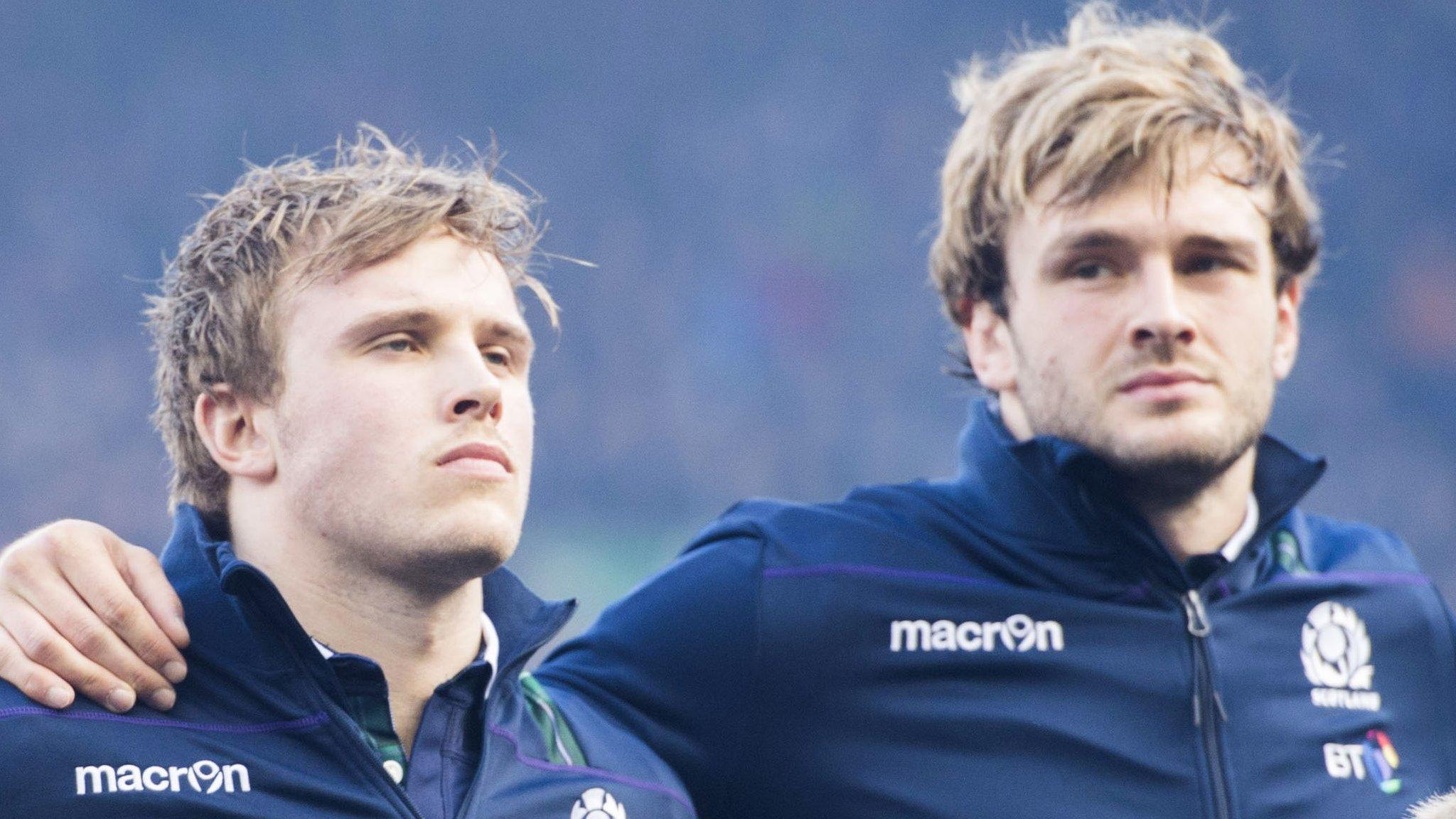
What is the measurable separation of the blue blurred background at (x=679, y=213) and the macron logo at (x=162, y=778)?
7.94m

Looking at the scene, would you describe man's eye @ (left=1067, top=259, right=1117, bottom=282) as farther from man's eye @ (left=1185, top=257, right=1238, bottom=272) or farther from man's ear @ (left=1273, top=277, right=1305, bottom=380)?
man's ear @ (left=1273, top=277, right=1305, bottom=380)

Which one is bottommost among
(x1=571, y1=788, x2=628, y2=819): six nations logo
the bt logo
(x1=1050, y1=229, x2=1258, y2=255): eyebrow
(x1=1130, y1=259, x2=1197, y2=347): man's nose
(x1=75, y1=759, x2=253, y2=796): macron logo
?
(x1=75, y1=759, x2=253, y2=796): macron logo

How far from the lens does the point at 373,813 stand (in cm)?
224

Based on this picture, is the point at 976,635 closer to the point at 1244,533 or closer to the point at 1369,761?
the point at 1244,533

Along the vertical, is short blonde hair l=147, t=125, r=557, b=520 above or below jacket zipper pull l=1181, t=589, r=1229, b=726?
above

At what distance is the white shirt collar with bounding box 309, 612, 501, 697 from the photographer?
2.48 m

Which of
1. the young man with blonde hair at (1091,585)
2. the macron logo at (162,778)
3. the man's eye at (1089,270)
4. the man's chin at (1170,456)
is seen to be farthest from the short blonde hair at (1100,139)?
the macron logo at (162,778)

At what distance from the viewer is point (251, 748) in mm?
2248

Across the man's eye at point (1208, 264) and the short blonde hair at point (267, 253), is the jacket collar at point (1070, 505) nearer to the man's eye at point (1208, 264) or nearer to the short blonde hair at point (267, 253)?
the man's eye at point (1208, 264)

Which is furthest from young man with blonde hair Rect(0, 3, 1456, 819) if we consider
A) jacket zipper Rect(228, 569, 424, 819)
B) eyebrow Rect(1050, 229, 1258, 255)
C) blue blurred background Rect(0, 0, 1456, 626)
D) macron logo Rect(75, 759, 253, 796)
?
blue blurred background Rect(0, 0, 1456, 626)

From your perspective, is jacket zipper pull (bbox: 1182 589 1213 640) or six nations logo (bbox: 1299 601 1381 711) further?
six nations logo (bbox: 1299 601 1381 711)

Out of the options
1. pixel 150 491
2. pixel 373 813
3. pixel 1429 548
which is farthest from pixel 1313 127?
pixel 373 813

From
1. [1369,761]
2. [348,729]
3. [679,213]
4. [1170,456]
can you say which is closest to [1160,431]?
[1170,456]

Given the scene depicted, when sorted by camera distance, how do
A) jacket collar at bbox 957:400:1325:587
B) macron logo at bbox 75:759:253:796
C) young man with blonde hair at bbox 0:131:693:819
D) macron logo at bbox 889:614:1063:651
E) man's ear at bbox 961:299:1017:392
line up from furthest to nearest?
man's ear at bbox 961:299:1017:392
jacket collar at bbox 957:400:1325:587
macron logo at bbox 889:614:1063:651
young man with blonde hair at bbox 0:131:693:819
macron logo at bbox 75:759:253:796
